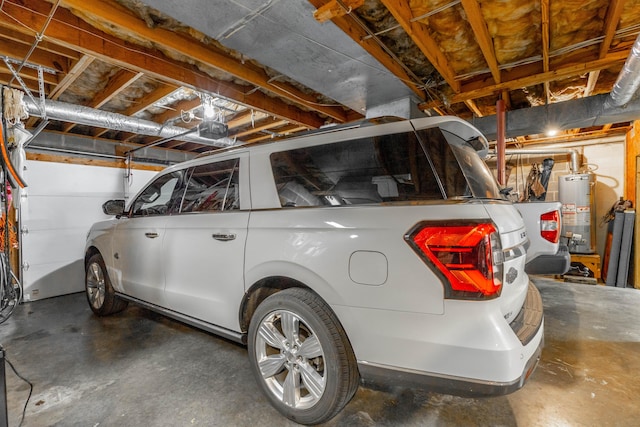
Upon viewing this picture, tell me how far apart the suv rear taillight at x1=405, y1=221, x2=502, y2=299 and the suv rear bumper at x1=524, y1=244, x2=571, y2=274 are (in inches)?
103

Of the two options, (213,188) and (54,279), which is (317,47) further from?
(54,279)

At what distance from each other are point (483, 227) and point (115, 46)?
3.82 m

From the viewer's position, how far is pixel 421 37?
111 inches

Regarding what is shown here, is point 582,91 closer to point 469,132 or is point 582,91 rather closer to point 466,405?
point 469,132

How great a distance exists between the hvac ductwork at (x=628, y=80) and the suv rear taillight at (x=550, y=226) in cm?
164

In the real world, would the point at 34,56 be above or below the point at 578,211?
above

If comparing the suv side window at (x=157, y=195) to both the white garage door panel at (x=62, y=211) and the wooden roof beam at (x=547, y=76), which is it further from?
the wooden roof beam at (x=547, y=76)

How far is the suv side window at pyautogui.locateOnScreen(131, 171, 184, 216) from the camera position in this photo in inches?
109

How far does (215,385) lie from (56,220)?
4931 millimetres

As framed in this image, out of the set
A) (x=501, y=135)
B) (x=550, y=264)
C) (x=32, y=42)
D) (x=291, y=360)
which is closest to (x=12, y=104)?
(x=32, y=42)

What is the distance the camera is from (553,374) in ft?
7.45

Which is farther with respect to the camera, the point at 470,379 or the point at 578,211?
the point at 578,211

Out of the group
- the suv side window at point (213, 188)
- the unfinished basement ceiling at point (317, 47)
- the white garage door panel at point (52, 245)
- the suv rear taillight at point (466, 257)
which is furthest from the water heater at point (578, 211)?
the white garage door panel at point (52, 245)

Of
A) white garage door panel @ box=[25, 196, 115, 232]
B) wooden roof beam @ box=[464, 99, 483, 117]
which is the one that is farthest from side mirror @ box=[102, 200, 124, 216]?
wooden roof beam @ box=[464, 99, 483, 117]
